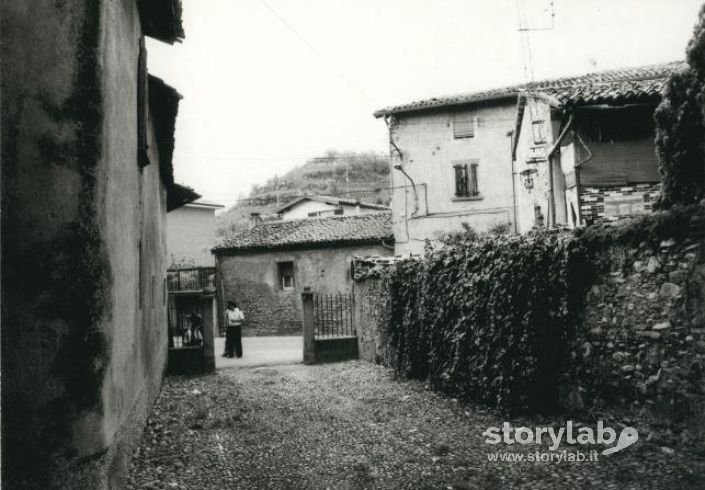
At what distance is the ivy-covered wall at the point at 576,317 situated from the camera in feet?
17.9

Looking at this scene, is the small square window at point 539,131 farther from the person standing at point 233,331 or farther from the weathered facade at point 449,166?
the person standing at point 233,331

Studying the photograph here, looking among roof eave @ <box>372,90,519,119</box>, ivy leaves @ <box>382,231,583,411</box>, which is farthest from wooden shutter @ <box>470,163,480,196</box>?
ivy leaves @ <box>382,231,583,411</box>

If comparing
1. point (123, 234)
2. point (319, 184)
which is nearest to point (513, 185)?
point (123, 234)

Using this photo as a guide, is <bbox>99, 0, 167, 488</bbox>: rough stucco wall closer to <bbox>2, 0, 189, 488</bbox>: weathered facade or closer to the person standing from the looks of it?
<bbox>2, 0, 189, 488</bbox>: weathered facade

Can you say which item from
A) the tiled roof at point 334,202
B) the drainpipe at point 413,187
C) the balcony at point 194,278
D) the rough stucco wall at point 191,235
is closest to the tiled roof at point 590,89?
the drainpipe at point 413,187

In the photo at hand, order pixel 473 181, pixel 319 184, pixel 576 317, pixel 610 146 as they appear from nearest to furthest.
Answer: pixel 576 317 < pixel 610 146 < pixel 473 181 < pixel 319 184

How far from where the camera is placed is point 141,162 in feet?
21.9

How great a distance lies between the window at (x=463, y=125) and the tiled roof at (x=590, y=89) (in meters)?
0.63

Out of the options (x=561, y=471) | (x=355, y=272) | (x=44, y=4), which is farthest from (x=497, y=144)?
(x=44, y=4)

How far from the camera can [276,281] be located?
88.8 ft

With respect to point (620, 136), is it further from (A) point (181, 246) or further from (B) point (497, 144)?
(A) point (181, 246)

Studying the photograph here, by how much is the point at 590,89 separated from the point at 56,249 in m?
11.7

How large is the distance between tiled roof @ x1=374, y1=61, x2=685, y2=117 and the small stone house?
13251mm

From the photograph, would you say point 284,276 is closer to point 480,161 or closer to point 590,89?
point 480,161
